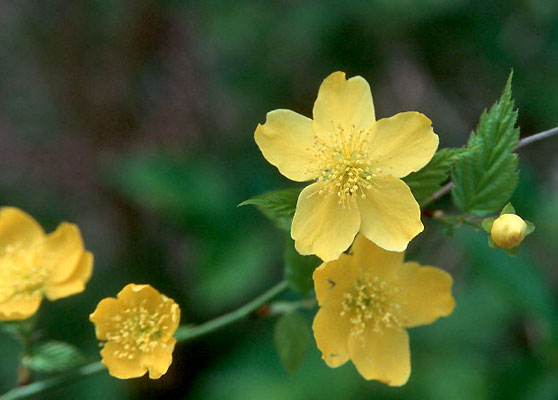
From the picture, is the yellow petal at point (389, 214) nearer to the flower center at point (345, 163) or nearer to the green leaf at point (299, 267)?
the flower center at point (345, 163)

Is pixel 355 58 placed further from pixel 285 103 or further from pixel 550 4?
pixel 550 4

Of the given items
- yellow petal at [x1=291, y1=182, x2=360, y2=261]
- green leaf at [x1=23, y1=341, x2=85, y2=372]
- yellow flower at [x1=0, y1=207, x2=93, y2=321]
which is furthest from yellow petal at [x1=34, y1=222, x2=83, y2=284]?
yellow petal at [x1=291, y1=182, x2=360, y2=261]

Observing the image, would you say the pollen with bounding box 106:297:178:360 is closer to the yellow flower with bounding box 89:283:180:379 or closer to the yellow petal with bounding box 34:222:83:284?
the yellow flower with bounding box 89:283:180:379

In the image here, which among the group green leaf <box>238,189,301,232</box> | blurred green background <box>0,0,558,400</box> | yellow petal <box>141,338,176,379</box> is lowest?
blurred green background <box>0,0,558,400</box>

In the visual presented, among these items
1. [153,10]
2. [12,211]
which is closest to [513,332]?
[12,211]

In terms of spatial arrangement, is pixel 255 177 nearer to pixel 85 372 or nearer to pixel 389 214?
pixel 85 372
